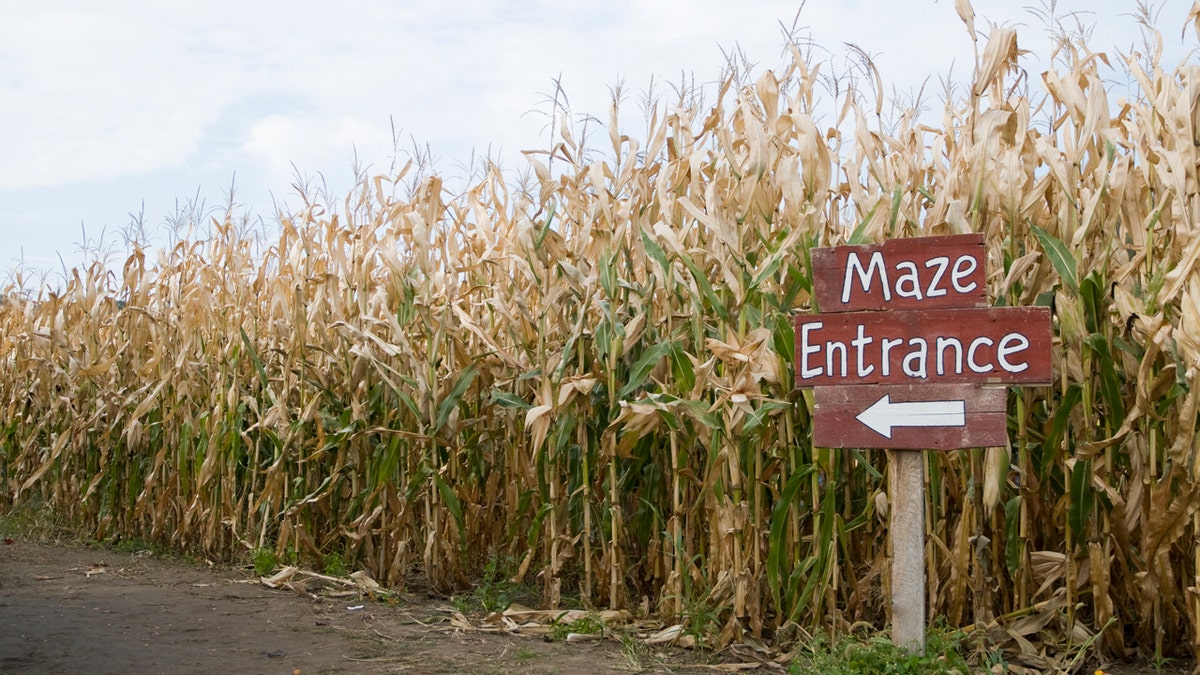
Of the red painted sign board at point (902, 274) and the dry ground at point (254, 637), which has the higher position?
the red painted sign board at point (902, 274)

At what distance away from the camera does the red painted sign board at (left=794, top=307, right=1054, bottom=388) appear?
3.29m

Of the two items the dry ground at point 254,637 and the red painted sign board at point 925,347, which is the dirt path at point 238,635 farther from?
the red painted sign board at point 925,347

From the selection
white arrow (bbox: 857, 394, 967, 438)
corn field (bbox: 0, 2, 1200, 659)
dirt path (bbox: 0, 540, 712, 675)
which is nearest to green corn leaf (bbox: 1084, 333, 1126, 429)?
corn field (bbox: 0, 2, 1200, 659)

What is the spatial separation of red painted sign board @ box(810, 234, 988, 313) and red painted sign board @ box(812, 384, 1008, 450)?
0.97 ft

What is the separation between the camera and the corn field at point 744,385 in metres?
3.58

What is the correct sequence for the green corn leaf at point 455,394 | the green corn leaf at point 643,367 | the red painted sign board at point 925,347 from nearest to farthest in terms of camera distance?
the red painted sign board at point 925,347, the green corn leaf at point 643,367, the green corn leaf at point 455,394

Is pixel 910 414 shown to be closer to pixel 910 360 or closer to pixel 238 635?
pixel 910 360

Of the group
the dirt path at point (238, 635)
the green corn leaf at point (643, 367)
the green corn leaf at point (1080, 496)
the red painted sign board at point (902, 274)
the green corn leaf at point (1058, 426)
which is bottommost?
the dirt path at point (238, 635)

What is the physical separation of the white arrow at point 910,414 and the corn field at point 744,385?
30 centimetres

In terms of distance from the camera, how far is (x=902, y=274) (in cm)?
352

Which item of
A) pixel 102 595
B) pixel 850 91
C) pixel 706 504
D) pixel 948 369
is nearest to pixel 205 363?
pixel 102 595

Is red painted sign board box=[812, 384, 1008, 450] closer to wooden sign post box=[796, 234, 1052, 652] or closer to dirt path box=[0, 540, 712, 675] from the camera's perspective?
wooden sign post box=[796, 234, 1052, 652]

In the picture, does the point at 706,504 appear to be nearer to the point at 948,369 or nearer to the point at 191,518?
the point at 948,369

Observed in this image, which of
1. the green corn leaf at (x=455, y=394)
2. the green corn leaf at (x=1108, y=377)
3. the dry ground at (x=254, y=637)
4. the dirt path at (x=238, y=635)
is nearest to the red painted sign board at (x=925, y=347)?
the green corn leaf at (x=1108, y=377)
